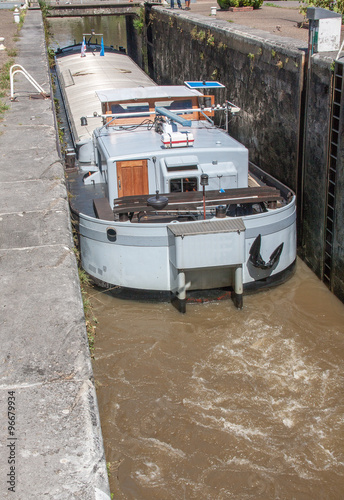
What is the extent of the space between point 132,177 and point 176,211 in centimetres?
118

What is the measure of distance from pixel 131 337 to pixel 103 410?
6.06ft

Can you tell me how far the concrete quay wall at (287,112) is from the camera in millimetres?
10336

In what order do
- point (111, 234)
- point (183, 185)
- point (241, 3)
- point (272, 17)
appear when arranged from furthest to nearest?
1. point (241, 3)
2. point (272, 17)
3. point (183, 185)
4. point (111, 234)

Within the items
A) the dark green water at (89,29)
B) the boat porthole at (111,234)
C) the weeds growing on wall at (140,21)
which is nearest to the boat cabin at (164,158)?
the boat porthole at (111,234)

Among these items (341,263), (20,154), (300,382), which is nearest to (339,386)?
(300,382)

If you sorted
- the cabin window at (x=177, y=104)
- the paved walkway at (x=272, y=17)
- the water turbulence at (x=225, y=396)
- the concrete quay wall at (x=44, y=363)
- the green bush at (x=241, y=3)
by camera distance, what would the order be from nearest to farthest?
the concrete quay wall at (x=44, y=363)
the water turbulence at (x=225, y=396)
the cabin window at (x=177, y=104)
the paved walkway at (x=272, y=17)
the green bush at (x=241, y=3)

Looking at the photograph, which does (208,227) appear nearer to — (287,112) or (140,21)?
(287,112)

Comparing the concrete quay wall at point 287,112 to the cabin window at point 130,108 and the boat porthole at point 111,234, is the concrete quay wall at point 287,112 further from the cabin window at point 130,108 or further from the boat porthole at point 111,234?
the boat porthole at point 111,234

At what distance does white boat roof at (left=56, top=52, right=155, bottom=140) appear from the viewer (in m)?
15.6

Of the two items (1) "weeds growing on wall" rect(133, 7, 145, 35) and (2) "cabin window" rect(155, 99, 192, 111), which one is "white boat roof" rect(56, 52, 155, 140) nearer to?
(2) "cabin window" rect(155, 99, 192, 111)

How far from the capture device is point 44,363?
2.98 meters

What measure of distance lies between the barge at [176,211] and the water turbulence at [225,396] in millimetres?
569

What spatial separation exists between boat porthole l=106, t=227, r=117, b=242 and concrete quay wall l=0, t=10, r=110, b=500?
3.95m

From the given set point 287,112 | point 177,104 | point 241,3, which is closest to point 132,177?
point 177,104
